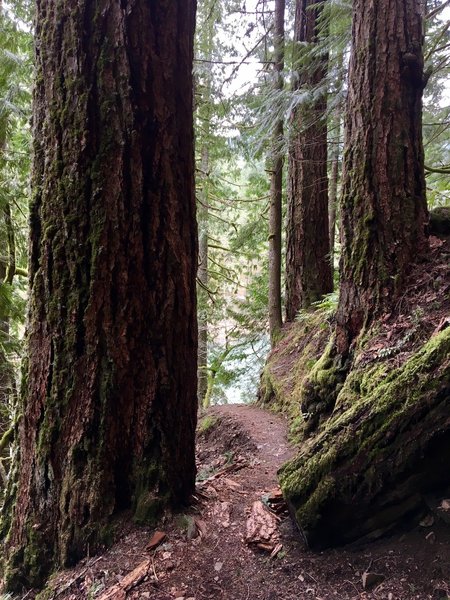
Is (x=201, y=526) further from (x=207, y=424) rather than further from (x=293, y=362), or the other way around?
(x=293, y=362)

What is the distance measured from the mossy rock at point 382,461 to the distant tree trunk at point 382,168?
1389 mm

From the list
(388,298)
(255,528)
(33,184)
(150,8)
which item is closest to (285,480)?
(255,528)

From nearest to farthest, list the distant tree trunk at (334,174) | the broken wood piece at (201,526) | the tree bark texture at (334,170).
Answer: the broken wood piece at (201,526)
the tree bark texture at (334,170)
the distant tree trunk at (334,174)

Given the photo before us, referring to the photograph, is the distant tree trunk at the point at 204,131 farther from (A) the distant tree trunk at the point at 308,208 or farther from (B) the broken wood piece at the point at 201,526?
(B) the broken wood piece at the point at 201,526

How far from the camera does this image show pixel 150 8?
97.0 inches

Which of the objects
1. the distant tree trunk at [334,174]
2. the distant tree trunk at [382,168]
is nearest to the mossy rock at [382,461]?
the distant tree trunk at [382,168]

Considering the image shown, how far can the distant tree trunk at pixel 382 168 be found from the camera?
361 centimetres

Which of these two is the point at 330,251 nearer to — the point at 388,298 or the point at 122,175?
the point at 388,298

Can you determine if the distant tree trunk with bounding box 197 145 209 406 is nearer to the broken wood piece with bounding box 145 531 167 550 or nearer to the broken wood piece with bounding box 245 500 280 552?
the broken wood piece with bounding box 245 500 280 552

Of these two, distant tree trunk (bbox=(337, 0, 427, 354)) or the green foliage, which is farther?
the green foliage

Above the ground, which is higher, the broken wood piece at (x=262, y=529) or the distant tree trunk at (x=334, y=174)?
the distant tree trunk at (x=334, y=174)

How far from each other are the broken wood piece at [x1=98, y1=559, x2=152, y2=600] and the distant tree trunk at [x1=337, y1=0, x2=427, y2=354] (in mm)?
2366

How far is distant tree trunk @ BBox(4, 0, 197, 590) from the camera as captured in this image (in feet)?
7.84

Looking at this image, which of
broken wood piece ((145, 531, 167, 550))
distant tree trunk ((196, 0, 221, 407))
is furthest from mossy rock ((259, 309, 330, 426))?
broken wood piece ((145, 531, 167, 550))
